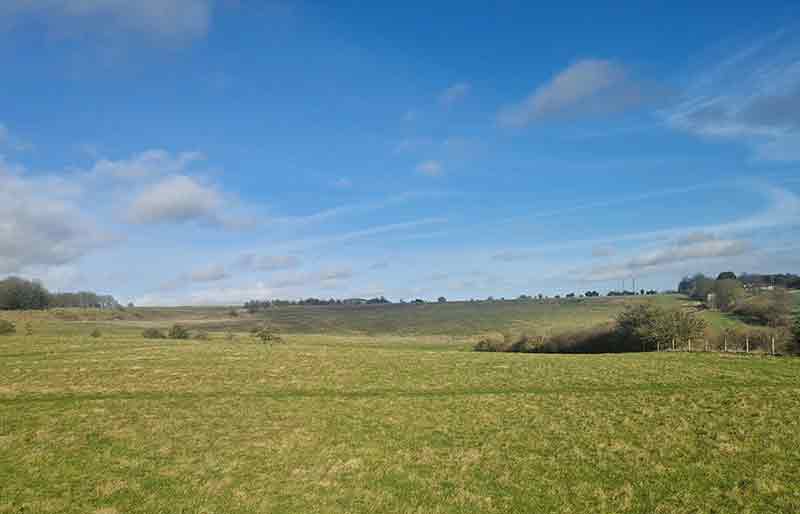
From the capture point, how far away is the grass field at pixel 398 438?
1703 centimetres

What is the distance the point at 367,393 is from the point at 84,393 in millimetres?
16090

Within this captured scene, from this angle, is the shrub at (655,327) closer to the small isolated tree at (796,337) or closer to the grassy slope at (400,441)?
the small isolated tree at (796,337)

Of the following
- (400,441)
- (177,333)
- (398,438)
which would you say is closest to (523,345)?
(177,333)

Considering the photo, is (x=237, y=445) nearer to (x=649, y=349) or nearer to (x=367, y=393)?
(x=367, y=393)

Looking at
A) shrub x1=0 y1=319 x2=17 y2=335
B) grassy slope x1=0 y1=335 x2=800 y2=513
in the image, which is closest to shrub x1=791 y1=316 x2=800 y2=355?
grassy slope x1=0 y1=335 x2=800 y2=513

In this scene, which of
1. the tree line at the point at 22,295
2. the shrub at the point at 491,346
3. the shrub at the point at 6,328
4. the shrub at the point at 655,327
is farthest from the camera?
the tree line at the point at 22,295

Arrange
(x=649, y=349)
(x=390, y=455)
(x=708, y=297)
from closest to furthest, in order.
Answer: (x=390, y=455) < (x=649, y=349) < (x=708, y=297)

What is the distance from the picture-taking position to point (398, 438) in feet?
76.4

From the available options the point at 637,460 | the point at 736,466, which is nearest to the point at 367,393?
the point at 637,460

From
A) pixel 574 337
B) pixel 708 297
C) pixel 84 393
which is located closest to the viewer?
pixel 84 393

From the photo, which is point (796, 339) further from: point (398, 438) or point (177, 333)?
point (177, 333)

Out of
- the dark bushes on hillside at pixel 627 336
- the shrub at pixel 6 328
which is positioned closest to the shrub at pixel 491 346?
the dark bushes on hillside at pixel 627 336

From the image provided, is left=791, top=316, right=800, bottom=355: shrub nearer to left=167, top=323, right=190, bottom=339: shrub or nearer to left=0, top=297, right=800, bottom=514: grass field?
left=0, top=297, right=800, bottom=514: grass field

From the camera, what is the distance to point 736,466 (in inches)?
728
